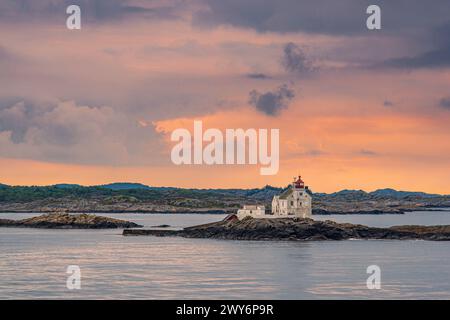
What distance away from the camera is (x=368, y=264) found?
86000mm

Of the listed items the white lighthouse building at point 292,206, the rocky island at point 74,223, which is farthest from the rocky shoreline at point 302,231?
the rocky island at point 74,223

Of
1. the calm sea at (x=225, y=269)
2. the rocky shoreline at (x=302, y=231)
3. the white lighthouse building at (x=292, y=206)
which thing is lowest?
the calm sea at (x=225, y=269)

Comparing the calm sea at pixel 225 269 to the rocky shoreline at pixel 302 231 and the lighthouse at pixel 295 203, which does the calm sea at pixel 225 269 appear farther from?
the lighthouse at pixel 295 203

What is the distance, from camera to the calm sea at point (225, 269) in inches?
2506

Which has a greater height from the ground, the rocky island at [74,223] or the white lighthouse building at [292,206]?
the white lighthouse building at [292,206]

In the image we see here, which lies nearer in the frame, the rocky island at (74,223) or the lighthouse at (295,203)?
the lighthouse at (295,203)

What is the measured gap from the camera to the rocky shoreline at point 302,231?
12475 centimetres

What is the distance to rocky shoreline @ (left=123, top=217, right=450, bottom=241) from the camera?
409ft

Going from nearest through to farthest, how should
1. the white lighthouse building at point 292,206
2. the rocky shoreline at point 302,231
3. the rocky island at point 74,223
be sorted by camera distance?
the rocky shoreline at point 302,231, the white lighthouse building at point 292,206, the rocky island at point 74,223

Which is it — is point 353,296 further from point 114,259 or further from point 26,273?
point 114,259

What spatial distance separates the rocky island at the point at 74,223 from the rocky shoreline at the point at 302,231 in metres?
43.0

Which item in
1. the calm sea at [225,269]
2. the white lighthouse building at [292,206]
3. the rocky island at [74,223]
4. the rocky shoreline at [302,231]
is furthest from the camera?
the rocky island at [74,223]

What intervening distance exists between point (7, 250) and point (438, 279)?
58.8m
